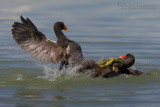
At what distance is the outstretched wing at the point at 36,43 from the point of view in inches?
394

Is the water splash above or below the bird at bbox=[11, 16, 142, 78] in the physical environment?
below

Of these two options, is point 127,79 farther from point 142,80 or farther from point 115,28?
point 115,28

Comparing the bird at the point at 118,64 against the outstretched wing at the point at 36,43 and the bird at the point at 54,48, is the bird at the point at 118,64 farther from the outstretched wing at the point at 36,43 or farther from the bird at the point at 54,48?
the outstretched wing at the point at 36,43

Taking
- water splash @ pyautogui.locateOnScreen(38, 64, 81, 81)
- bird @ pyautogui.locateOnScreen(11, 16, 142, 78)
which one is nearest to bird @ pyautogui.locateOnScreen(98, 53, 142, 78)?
bird @ pyautogui.locateOnScreen(11, 16, 142, 78)

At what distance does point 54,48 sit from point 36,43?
0.47 metres

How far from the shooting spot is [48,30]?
614 inches

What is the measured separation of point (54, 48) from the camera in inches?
396

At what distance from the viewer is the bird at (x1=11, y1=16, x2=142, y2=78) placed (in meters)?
9.80

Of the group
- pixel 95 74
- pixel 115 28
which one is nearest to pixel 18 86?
pixel 95 74

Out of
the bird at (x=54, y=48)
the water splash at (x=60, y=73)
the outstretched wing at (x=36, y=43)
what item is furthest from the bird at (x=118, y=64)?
the outstretched wing at (x=36, y=43)

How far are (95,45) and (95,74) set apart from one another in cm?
431

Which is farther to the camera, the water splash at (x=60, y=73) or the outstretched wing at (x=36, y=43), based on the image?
the outstretched wing at (x=36, y=43)

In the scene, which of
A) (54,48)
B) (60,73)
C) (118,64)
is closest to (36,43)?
(54,48)

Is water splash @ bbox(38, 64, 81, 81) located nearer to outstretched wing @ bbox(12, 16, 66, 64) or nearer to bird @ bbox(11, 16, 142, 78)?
bird @ bbox(11, 16, 142, 78)
